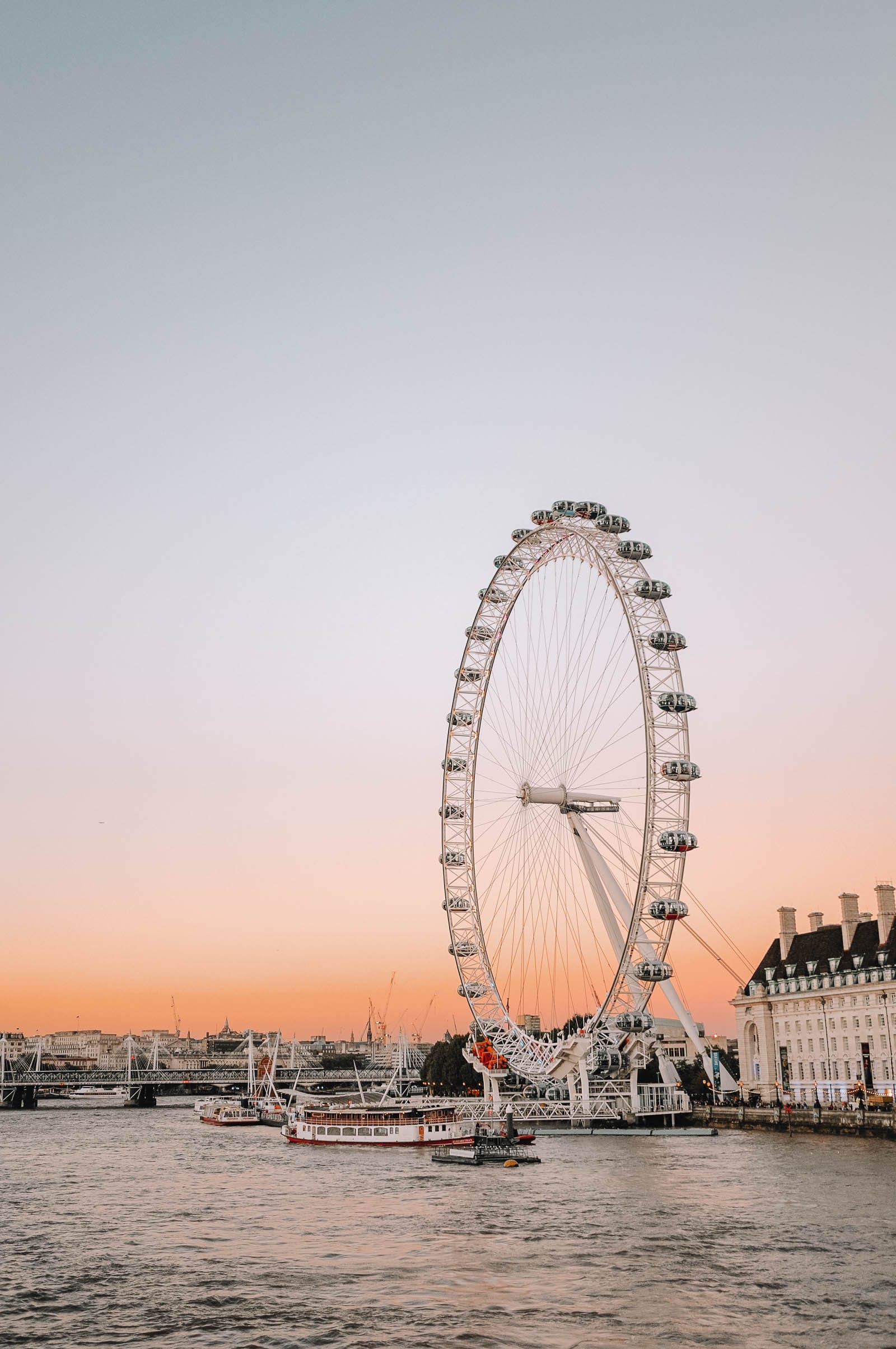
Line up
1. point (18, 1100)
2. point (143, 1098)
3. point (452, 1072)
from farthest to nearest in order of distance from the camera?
point (143, 1098), point (18, 1100), point (452, 1072)

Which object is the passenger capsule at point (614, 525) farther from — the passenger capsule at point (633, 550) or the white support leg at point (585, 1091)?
the white support leg at point (585, 1091)

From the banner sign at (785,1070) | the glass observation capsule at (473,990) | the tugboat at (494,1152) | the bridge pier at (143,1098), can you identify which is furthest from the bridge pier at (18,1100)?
the tugboat at (494,1152)

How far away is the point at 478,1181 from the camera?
183 ft

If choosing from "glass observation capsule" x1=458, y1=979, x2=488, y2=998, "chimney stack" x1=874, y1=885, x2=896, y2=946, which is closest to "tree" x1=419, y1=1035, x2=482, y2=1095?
"glass observation capsule" x1=458, y1=979, x2=488, y2=998

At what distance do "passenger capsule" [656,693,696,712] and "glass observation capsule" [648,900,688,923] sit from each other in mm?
9919

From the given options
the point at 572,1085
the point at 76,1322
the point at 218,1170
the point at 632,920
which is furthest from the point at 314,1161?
the point at 76,1322

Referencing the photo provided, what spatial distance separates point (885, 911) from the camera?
268 ft

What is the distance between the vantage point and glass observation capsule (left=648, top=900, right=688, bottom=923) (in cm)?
6644

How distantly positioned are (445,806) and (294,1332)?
56.0 meters

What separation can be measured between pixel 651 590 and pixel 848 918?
30980mm

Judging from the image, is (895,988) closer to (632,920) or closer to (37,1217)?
(632,920)

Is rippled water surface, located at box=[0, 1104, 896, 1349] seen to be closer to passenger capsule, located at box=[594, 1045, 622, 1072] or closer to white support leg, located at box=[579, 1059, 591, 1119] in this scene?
passenger capsule, located at box=[594, 1045, 622, 1072]

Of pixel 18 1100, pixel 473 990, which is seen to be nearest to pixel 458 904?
pixel 473 990

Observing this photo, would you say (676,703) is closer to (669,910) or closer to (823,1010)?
(669,910)
